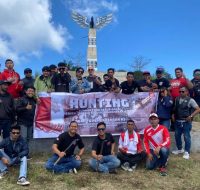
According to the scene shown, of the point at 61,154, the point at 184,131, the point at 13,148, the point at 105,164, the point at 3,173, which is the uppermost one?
the point at 184,131

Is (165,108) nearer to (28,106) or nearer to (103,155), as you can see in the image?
(103,155)

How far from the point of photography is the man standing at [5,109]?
8617 millimetres

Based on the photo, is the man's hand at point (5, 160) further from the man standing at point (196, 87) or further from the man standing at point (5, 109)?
the man standing at point (196, 87)

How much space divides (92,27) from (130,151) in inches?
1784

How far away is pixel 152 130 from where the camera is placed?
8953mm

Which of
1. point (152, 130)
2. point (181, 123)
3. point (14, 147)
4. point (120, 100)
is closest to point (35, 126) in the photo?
point (14, 147)

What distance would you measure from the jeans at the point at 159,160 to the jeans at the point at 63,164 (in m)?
1.84

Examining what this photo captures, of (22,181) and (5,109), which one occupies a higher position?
(5,109)

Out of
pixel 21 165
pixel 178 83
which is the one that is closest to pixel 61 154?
pixel 21 165

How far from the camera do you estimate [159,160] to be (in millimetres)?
8758

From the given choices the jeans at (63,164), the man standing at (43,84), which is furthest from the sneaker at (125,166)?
the man standing at (43,84)

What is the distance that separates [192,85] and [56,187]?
5.10 metres

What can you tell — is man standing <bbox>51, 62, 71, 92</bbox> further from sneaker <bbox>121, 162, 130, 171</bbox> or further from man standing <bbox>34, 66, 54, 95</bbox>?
sneaker <bbox>121, 162, 130, 171</bbox>

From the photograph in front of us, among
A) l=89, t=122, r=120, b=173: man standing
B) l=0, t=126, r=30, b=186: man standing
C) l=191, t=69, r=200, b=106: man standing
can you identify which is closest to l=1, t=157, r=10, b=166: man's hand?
l=0, t=126, r=30, b=186: man standing
